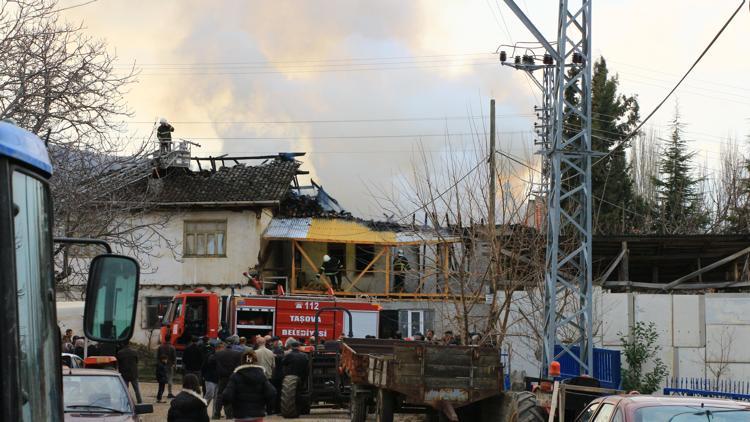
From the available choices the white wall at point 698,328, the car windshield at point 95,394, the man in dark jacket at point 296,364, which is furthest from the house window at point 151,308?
the car windshield at point 95,394

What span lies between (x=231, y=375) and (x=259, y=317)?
52.2 feet

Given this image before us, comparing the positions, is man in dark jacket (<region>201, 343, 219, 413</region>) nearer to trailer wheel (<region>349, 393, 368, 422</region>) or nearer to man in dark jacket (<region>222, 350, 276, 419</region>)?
trailer wheel (<region>349, 393, 368, 422</region>)

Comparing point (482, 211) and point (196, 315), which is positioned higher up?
point (482, 211)

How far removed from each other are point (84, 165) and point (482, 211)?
13678mm

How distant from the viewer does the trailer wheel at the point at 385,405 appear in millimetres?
17578

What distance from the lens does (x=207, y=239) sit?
40906 mm

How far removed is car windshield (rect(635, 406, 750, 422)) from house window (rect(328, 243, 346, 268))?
34257 mm

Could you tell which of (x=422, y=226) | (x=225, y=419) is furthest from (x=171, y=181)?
(x=225, y=419)

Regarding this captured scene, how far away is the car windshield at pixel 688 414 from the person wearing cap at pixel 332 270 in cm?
3009

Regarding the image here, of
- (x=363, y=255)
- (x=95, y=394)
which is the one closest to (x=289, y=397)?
(x=95, y=394)

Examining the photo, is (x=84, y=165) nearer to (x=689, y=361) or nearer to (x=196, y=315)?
(x=196, y=315)

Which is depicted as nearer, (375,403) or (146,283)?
(375,403)

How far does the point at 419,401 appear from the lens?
→ 55.2ft

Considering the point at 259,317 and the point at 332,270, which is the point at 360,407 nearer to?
the point at 259,317
